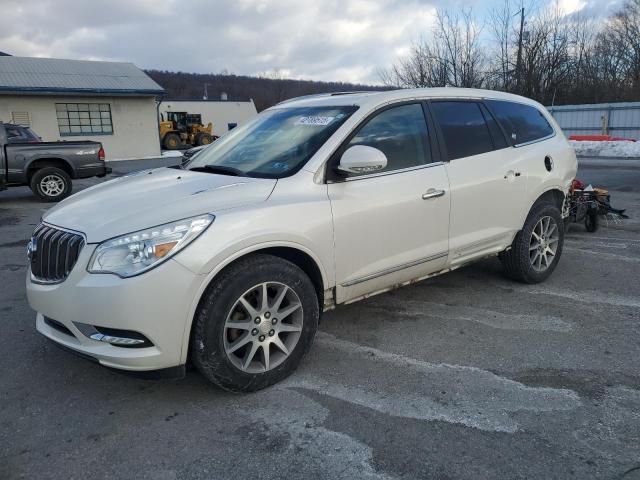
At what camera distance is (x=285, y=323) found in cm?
340

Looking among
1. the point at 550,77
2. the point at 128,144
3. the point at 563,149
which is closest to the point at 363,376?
the point at 563,149

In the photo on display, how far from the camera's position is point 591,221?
748 centimetres

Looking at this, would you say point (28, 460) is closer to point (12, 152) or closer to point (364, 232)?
point (364, 232)


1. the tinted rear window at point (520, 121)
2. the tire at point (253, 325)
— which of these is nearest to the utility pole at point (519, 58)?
the tinted rear window at point (520, 121)

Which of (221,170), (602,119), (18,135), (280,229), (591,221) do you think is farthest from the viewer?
(602,119)

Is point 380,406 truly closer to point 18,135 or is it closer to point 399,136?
point 399,136

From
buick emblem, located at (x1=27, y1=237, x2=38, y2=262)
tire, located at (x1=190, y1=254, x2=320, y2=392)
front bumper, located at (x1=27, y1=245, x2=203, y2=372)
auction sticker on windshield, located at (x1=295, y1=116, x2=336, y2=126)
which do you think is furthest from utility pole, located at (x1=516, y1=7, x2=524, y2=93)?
front bumper, located at (x1=27, y1=245, x2=203, y2=372)

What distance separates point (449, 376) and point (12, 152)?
37.1ft

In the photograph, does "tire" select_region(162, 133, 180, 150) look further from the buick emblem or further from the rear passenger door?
the buick emblem

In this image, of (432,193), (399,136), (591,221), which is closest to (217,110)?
(591,221)

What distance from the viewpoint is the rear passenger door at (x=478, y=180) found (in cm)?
429

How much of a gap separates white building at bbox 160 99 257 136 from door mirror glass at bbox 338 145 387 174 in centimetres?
4778

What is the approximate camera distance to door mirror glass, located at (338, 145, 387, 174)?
3.48 meters

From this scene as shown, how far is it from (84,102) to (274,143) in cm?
2469
